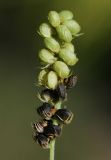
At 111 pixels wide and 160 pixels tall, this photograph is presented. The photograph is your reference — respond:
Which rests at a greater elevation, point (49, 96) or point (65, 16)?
point (65, 16)

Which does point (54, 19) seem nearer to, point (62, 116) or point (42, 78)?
point (42, 78)

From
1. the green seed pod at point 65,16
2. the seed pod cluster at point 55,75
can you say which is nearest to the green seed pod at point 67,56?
the seed pod cluster at point 55,75

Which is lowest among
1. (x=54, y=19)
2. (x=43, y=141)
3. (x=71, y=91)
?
(x=43, y=141)

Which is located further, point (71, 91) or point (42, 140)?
point (71, 91)

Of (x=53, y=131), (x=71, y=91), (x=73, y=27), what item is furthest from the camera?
(x=71, y=91)

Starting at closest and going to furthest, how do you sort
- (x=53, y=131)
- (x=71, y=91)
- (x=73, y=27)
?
(x=53, y=131) → (x=73, y=27) → (x=71, y=91)

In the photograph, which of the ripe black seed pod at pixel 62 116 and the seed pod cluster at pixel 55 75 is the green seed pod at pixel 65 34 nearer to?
the seed pod cluster at pixel 55 75

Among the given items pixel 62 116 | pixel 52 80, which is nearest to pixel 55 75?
pixel 52 80
